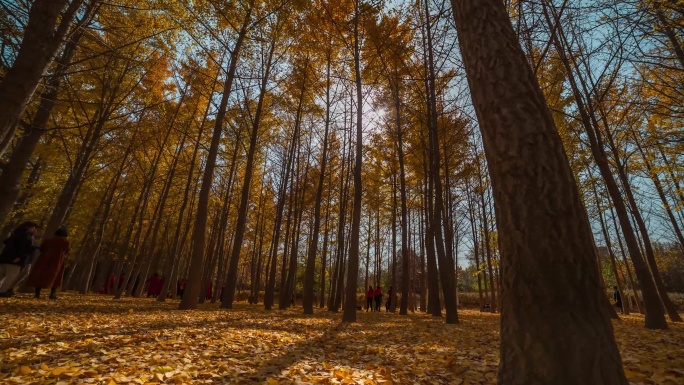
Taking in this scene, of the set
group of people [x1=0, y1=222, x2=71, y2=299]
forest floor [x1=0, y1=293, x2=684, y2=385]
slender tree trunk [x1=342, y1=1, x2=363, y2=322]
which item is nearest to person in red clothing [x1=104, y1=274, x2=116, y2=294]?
group of people [x1=0, y1=222, x2=71, y2=299]

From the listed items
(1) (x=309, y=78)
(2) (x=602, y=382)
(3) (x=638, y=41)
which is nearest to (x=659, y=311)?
(3) (x=638, y=41)

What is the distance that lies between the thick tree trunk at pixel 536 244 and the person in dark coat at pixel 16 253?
866cm

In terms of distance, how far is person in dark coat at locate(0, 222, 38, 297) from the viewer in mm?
6188

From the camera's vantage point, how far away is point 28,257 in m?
6.49

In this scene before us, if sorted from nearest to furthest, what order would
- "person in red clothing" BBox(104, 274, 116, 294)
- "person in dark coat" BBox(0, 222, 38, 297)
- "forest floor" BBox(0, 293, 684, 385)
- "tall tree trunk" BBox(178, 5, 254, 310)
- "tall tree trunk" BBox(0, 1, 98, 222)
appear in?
"forest floor" BBox(0, 293, 684, 385), "tall tree trunk" BBox(0, 1, 98, 222), "person in dark coat" BBox(0, 222, 38, 297), "tall tree trunk" BBox(178, 5, 254, 310), "person in red clothing" BBox(104, 274, 116, 294)

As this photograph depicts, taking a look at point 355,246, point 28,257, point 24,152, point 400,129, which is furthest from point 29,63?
point 400,129

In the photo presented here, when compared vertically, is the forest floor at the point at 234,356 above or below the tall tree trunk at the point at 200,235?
below

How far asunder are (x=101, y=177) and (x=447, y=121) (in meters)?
16.2

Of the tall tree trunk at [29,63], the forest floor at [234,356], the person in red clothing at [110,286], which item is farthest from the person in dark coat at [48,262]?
the person in red clothing at [110,286]

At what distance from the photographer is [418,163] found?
1294cm

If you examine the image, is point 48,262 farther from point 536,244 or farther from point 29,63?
point 536,244

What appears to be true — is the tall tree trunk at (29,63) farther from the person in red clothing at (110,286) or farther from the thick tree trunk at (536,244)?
the person in red clothing at (110,286)

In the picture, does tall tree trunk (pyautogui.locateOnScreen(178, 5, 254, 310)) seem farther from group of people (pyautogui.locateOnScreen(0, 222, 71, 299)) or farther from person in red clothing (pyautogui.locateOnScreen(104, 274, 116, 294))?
person in red clothing (pyautogui.locateOnScreen(104, 274, 116, 294))

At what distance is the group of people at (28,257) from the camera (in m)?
6.21
